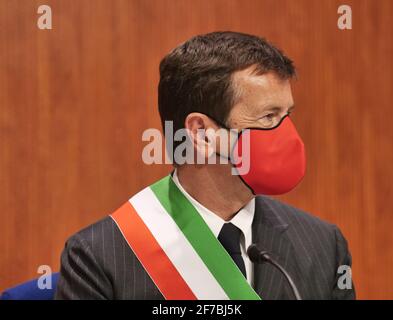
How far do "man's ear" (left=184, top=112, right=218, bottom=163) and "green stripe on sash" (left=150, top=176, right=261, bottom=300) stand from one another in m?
0.08

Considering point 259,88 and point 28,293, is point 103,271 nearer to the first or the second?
point 28,293

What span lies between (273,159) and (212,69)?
160 mm

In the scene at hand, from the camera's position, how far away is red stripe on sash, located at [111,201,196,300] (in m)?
1.08

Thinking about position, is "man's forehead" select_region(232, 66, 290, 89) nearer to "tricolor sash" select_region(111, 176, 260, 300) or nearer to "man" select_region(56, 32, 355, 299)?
"man" select_region(56, 32, 355, 299)

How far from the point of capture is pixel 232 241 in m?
1.12

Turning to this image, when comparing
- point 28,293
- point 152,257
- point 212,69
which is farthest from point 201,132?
point 28,293

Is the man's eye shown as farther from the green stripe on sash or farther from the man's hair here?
the green stripe on sash

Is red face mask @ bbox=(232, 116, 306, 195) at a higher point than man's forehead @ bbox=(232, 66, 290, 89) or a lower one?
lower

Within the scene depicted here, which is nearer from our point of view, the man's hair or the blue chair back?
the man's hair

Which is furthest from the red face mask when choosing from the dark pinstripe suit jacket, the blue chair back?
the blue chair back

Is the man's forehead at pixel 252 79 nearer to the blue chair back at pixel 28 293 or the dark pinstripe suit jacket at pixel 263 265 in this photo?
the dark pinstripe suit jacket at pixel 263 265

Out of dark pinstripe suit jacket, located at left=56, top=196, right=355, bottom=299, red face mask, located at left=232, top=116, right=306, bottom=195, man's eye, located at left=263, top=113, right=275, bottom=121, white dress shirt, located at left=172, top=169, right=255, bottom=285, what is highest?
man's eye, located at left=263, top=113, right=275, bottom=121

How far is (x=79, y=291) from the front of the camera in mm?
1066

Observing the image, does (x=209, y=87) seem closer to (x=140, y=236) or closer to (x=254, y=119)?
(x=254, y=119)
